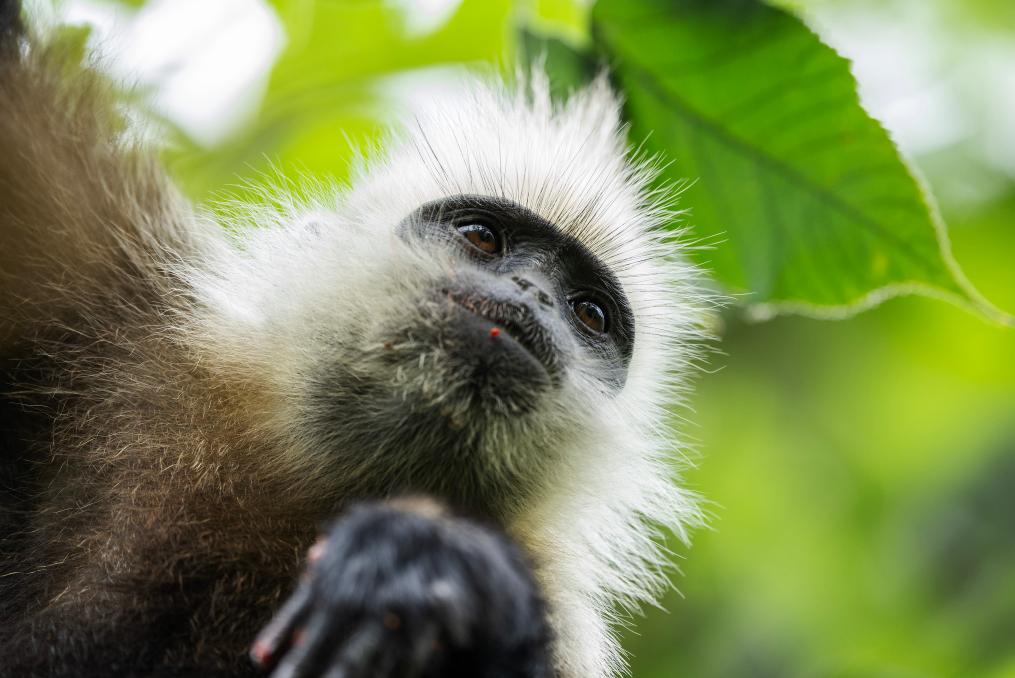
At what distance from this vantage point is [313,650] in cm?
209

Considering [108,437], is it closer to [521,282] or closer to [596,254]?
[521,282]

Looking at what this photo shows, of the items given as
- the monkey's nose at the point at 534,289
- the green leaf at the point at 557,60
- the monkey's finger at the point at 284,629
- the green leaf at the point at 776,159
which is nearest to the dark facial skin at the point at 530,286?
the monkey's nose at the point at 534,289

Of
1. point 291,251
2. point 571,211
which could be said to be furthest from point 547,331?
point 291,251

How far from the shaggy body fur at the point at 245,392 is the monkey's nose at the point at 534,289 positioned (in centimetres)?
18

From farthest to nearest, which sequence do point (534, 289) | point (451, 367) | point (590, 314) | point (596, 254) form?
point (596, 254)
point (590, 314)
point (534, 289)
point (451, 367)

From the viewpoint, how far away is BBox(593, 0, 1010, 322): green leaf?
3.05m

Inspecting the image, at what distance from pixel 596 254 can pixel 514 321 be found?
29.3 inches

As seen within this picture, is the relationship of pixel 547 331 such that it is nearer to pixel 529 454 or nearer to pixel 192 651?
pixel 529 454

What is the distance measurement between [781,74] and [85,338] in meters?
2.13

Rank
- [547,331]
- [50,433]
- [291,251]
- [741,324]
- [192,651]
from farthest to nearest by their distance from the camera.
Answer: [741,324]
[291,251]
[50,433]
[547,331]
[192,651]

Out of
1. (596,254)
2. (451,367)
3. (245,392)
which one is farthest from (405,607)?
(596,254)

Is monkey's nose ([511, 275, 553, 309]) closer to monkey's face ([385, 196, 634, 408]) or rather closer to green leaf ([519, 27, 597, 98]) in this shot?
monkey's face ([385, 196, 634, 408])

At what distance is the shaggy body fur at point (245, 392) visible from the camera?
288 centimetres

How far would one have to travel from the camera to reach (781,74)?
3154mm
